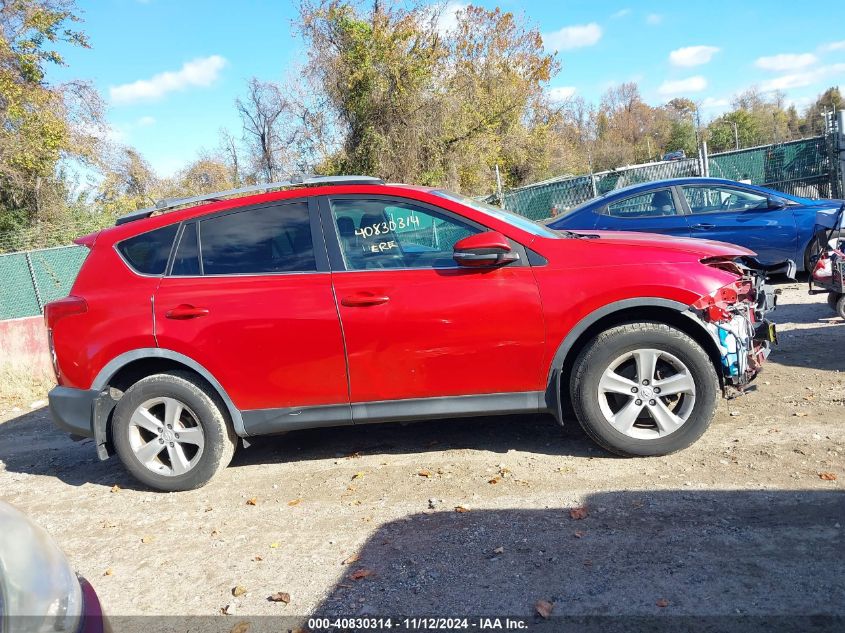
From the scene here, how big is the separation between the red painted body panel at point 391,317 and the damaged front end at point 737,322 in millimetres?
88

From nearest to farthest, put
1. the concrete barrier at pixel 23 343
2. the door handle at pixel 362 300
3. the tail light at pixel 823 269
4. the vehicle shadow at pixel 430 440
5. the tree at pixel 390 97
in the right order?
the door handle at pixel 362 300
the vehicle shadow at pixel 430 440
the tail light at pixel 823 269
the concrete barrier at pixel 23 343
the tree at pixel 390 97

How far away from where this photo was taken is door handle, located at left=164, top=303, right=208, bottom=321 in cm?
432

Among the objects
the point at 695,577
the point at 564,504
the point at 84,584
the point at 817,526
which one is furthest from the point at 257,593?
the point at 817,526

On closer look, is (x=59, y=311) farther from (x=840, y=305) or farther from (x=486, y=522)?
(x=840, y=305)

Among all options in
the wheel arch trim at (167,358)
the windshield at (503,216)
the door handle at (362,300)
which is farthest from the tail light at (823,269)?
the wheel arch trim at (167,358)

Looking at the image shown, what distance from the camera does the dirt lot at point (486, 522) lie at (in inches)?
115

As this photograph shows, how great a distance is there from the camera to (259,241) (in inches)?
175

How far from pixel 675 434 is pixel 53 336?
13.7 feet

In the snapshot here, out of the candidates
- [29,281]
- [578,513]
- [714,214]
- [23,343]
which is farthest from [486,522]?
[29,281]

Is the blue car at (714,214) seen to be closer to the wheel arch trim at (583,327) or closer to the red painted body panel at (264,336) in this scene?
the wheel arch trim at (583,327)

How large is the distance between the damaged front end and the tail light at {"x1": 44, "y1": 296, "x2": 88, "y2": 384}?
13.1ft

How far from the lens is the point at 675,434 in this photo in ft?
13.6

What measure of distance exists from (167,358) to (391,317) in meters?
1.55

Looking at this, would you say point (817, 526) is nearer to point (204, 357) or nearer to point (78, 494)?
point (204, 357)
